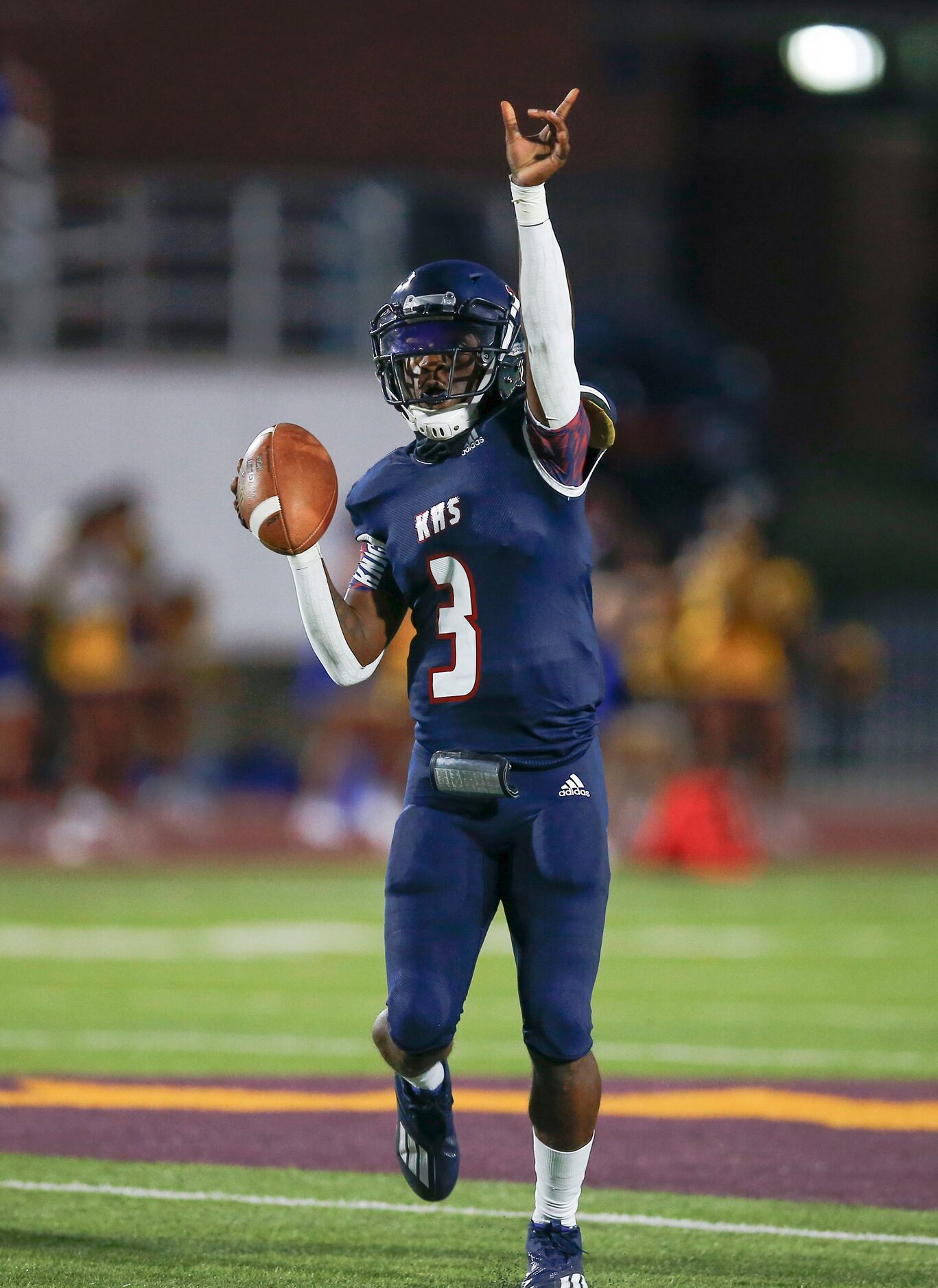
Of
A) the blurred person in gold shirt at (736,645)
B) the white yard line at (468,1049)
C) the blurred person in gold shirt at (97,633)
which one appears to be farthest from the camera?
the blurred person in gold shirt at (736,645)

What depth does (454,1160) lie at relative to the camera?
14.0 feet

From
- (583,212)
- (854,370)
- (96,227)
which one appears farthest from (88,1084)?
(854,370)

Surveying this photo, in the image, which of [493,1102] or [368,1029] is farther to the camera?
[368,1029]

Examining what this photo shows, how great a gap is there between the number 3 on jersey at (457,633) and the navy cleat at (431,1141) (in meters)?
0.83

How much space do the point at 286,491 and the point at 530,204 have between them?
2.53ft

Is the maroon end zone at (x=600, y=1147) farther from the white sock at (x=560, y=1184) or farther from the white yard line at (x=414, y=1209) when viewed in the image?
the white sock at (x=560, y=1184)

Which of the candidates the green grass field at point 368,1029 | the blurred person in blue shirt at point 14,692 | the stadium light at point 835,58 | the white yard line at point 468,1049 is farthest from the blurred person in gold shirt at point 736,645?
the white yard line at point 468,1049

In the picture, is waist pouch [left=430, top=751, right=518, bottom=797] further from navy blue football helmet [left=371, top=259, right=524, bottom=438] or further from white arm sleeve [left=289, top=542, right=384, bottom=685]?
navy blue football helmet [left=371, top=259, right=524, bottom=438]

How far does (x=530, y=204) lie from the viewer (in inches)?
154

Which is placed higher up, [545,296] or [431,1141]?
[545,296]

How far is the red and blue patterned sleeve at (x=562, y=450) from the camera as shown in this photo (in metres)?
4.05

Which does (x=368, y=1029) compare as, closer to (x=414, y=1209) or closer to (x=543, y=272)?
(x=414, y=1209)

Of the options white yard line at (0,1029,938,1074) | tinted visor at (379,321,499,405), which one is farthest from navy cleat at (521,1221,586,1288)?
white yard line at (0,1029,938,1074)

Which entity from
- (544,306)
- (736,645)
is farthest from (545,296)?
(736,645)
